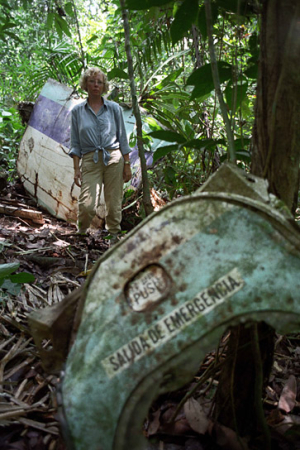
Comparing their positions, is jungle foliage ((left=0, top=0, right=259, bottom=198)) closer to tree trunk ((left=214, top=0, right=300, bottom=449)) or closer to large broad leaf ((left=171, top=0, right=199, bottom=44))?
large broad leaf ((left=171, top=0, right=199, bottom=44))

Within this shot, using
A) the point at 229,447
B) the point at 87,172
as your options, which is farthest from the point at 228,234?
the point at 87,172

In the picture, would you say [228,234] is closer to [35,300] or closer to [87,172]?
[35,300]

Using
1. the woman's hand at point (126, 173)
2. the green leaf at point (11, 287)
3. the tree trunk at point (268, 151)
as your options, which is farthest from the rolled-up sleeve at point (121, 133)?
the tree trunk at point (268, 151)

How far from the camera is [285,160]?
41.9 inches

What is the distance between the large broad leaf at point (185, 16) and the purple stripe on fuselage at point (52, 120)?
3349mm

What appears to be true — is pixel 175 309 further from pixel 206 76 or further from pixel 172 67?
pixel 172 67

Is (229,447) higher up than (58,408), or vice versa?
(58,408)

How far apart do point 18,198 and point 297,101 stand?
A: 4521 mm

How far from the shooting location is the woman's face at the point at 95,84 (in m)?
3.74

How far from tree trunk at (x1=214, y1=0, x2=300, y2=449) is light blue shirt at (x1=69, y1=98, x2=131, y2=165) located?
2869mm

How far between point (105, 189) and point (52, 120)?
1.42m

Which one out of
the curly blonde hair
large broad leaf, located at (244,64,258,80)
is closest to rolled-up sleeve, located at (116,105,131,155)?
the curly blonde hair

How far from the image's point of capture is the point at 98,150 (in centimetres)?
382

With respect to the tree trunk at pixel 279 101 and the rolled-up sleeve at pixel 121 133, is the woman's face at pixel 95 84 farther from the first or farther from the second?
the tree trunk at pixel 279 101
